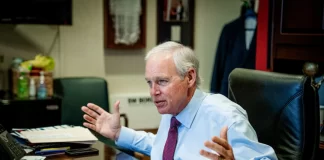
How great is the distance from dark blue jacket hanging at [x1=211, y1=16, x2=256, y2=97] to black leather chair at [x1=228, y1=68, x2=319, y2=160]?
2054 mm

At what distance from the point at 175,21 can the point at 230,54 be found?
0.63m

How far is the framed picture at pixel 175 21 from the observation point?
13.9ft

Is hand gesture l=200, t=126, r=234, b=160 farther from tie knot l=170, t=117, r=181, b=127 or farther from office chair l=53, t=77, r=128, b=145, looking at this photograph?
office chair l=53, t=77, r=128, b=145

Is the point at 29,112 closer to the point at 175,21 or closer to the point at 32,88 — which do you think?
the point at 32,88

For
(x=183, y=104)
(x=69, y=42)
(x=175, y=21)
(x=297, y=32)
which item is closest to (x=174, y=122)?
(x=183, y=104)

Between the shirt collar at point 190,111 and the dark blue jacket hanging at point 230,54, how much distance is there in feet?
7.30

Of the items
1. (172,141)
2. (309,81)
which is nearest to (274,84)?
(309,81)

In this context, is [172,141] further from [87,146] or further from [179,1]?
[179,1]

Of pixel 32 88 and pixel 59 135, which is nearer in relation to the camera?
pixel 59 135

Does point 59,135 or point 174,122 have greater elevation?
point 174,122

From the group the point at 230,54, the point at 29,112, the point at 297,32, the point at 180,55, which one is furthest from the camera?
the point at 230,54

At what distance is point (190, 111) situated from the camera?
69.4 inches

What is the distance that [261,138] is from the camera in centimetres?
188

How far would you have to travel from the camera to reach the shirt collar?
1.76 m
